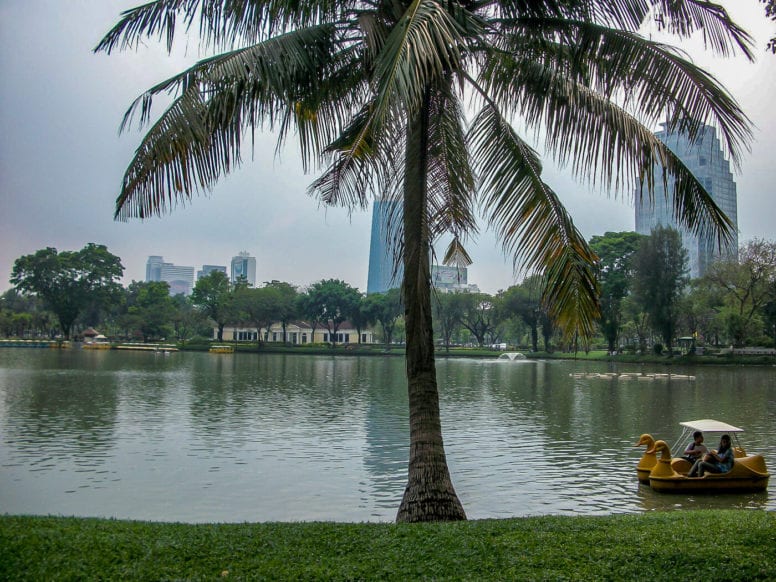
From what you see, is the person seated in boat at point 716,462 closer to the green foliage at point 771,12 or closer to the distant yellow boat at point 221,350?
the green foliage at point 771,12

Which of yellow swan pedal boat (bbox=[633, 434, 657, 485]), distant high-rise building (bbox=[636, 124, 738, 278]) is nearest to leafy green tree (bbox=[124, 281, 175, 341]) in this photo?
yellow swan pedal boat (bbox=[633, 434, 657, 485])

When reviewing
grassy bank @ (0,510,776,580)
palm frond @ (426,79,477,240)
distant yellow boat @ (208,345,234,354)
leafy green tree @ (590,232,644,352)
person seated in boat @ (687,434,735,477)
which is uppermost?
leafy green tree @ (590,232,644,352)

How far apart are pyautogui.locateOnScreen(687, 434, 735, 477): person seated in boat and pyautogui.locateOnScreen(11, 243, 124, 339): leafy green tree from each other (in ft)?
255

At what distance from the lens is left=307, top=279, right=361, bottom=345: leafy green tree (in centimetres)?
8338

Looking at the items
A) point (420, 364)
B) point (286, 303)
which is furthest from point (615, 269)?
point (420, 364)

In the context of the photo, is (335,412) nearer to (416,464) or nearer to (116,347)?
(416,464)

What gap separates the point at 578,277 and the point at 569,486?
6.51 m

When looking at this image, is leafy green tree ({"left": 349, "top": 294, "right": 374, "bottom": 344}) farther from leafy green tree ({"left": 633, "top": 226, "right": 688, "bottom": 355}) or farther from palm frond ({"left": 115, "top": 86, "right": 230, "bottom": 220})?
palm frond ({"left": 115, "top": 86, "right": 230, "bottom": 220})

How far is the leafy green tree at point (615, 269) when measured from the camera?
213ft

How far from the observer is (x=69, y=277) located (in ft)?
259

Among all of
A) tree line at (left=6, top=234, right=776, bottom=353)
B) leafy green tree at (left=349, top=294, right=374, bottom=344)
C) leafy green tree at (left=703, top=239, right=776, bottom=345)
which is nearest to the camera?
leafy green tree at (left=703, top=239, right=776, bottom=345)

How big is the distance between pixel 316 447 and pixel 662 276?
47.9 m

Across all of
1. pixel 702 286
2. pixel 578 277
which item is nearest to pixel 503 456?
pixel 578 277

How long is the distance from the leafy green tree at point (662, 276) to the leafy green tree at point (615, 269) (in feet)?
22.5
